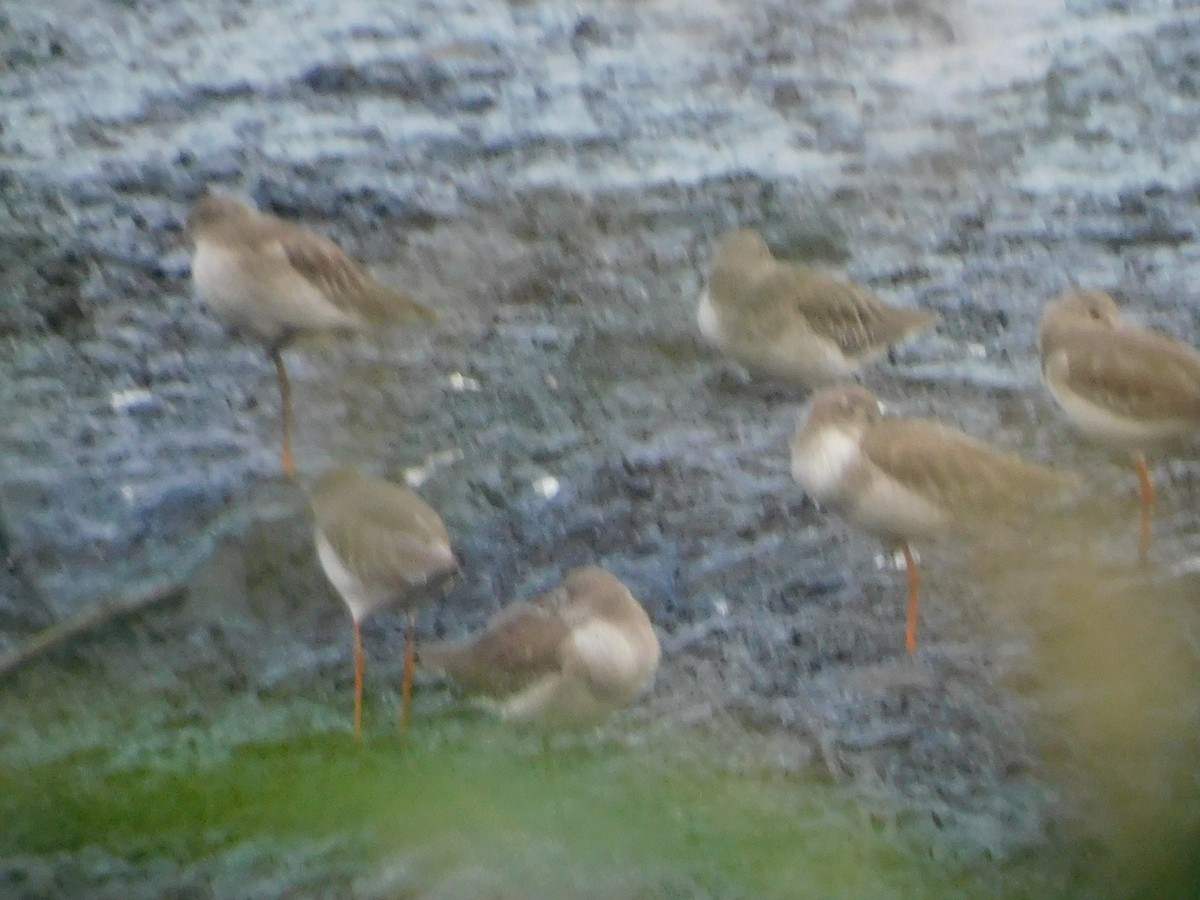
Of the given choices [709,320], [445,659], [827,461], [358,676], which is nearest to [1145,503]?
[827,461]

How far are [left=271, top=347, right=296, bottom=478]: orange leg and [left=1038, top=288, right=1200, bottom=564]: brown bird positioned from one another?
1.99 meters

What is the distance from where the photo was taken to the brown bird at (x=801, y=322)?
4.84m

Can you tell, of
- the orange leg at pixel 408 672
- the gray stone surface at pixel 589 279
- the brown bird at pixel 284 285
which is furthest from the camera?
the brown bird at pixel 284 285

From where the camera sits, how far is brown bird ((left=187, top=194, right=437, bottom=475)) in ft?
15.1

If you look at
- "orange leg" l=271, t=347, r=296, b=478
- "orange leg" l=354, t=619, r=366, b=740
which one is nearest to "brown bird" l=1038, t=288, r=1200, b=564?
"orange leg" l=354, t=619, r=366, b=740

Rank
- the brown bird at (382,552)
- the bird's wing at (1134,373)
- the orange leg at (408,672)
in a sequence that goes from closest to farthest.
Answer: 1. the orange leg at (408,672)
2. the brown bird at (382,552)
3. the bird's wing at (1134,373)

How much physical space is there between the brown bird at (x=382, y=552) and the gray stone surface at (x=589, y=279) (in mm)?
205

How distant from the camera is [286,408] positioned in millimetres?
4676

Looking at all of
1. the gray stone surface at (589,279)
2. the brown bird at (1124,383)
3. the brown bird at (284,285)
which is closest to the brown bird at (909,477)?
the gray stone surface at (589,279)

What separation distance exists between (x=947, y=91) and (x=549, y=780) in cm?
627

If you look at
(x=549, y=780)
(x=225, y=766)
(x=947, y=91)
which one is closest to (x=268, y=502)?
(x=225, y=766)

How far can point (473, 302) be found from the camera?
18.3 feet

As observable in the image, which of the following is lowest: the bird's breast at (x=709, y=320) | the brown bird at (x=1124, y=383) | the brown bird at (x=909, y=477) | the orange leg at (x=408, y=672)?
the orange leg at (x=408, y=672)

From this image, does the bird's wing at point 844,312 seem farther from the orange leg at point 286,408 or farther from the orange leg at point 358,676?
the orange leg at point 358,676
